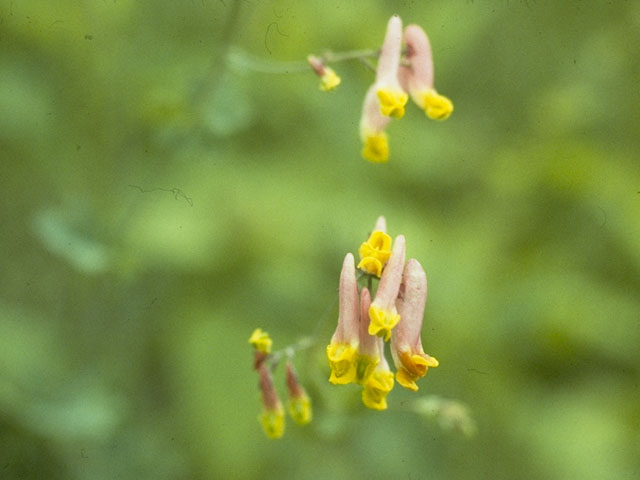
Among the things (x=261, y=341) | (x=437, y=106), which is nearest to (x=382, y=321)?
(x=261, y=341)

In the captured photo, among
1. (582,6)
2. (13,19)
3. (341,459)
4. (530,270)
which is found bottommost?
(341,459)

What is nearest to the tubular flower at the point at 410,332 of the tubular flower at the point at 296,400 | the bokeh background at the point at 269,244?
the tubular flower at the point at 296,400

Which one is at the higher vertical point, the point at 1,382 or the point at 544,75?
the point at 544,75

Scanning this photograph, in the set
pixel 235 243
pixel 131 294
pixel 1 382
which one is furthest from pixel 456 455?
pixel 1 382

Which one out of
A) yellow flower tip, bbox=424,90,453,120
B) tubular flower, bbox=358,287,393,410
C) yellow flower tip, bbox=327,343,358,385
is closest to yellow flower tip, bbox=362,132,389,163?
yellow flower tip, bbox=424,90,453,120

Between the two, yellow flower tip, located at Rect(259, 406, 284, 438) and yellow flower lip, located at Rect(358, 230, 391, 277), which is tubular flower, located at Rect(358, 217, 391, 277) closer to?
yellow flower lip, located at Rect(358, 230, 391, 277)

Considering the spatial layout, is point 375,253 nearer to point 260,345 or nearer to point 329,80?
point 260,345

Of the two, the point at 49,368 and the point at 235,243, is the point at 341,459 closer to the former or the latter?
the point at 235,243
